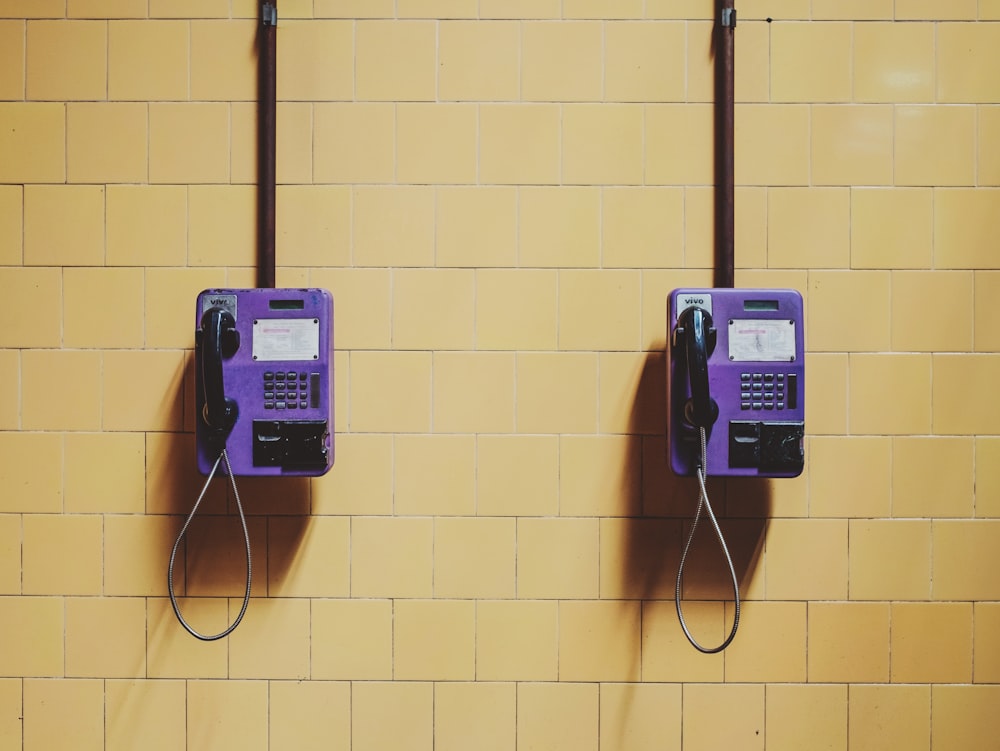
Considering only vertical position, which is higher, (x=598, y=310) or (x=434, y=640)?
(x=598, y=310)

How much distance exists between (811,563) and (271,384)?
1343mm

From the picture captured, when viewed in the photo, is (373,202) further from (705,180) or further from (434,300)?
(705,180)

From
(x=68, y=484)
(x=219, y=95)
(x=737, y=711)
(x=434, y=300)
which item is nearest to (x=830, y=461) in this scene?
(x=737, y=711)

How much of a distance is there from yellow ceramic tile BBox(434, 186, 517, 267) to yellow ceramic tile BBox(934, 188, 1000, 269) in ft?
3.41

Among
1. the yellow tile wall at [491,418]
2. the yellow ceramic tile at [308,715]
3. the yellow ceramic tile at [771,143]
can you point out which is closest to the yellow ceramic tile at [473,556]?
the yellow tile wall at [491,418]

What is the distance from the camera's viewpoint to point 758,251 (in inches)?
61.7

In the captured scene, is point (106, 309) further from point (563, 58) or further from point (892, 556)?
point (892, 556)

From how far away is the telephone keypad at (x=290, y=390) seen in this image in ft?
4.52

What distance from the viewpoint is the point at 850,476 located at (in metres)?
1.57

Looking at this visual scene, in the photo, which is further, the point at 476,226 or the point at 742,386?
the point at 476,226

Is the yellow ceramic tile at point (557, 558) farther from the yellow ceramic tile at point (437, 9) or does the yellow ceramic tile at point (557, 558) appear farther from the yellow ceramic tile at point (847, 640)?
the yellow ceramic tile at point (437, 9)

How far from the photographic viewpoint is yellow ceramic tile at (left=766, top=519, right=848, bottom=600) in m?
1.57

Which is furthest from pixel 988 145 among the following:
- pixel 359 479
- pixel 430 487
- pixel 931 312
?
pixel 359 479

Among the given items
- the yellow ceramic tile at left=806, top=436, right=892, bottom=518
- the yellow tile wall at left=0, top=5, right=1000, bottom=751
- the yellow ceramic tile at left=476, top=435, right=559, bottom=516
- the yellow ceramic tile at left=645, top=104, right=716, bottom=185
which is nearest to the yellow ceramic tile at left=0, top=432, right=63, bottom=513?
the yellow tile wall at left=0, top=5, right=1000, bottom=751
